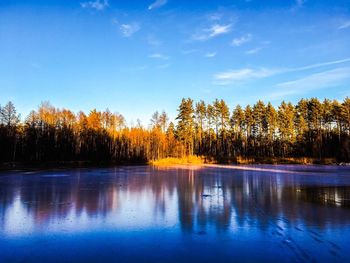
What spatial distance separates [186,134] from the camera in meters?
64.0

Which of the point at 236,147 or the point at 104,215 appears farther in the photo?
the point at 236,147

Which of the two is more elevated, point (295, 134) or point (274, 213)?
point (295, 134)

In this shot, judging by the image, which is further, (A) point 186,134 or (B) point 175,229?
(A) point 186,134

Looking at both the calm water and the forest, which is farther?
the forest

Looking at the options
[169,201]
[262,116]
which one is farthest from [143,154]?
[169,201]

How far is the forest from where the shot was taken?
5428cm

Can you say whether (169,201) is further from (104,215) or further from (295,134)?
(295,134)

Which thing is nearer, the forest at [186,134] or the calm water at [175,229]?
the calm water at [175,229]

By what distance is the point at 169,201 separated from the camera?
33.2 ft

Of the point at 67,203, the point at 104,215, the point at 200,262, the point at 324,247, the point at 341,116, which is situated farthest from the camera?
the point at 341,116

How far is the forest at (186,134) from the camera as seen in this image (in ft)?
178

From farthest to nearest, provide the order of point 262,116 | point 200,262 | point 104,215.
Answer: point 262,116
point 104,215
point 200,262

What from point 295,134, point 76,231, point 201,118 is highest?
point 201,118

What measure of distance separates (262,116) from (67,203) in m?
68.2
